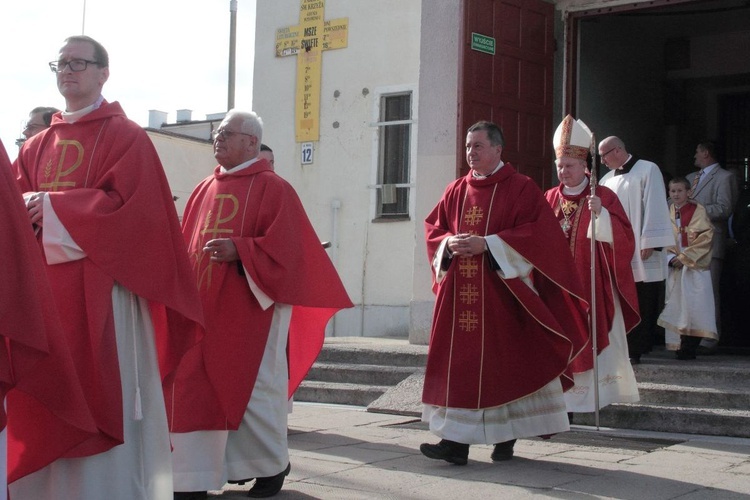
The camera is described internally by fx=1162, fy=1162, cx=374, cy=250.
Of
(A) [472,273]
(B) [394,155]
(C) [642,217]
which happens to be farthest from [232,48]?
(A) [472,273]

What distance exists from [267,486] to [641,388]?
3563 millimetres

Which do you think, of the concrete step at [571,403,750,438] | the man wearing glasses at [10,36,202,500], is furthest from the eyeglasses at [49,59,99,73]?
the concrete step at [571,403,750,438]

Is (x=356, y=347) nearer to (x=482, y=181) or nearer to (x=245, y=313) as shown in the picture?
(x=482, y=181)

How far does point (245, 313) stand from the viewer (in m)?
5.68

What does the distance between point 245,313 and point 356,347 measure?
4.70 meters

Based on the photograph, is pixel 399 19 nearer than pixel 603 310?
No

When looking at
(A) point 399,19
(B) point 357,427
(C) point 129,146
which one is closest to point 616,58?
(A) point 399,19

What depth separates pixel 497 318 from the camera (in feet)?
21.2

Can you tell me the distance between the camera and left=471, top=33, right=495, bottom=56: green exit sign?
Answer: 10.5 meters

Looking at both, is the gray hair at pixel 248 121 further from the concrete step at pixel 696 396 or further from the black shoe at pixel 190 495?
the concrete step at pixel 696 396

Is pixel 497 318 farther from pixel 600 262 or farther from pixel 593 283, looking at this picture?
pixel 600 262

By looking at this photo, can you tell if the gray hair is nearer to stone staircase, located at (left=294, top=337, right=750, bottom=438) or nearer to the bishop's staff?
the bishop's staff

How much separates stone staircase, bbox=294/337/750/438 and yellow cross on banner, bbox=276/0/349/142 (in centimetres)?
452

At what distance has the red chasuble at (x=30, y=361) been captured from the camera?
350cm
